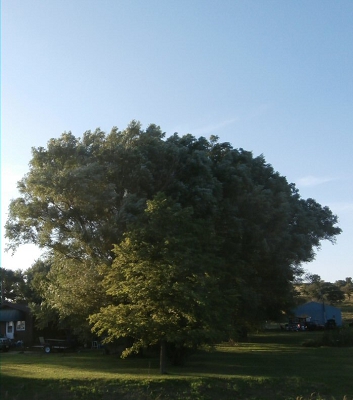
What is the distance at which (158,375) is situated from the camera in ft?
93.0

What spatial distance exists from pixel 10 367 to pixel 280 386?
15370mm

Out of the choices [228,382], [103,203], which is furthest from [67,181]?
[228,382]

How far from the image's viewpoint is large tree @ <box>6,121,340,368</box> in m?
29.2

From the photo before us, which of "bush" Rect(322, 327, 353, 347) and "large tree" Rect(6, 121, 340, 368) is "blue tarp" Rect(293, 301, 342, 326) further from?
"large tree" Rect(6, 121, 340, 368)

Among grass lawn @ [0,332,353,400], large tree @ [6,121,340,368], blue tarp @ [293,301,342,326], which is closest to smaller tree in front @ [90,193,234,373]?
large tree @ [6,121,340,368]

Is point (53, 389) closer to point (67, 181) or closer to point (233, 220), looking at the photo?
point (67, 181)

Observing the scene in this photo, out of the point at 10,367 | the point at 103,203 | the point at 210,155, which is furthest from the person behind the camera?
the point at 210,155

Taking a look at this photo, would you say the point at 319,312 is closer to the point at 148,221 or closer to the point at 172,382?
the point at 148,221

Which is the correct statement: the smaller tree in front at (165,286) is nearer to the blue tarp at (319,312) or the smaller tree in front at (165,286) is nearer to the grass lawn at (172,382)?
the grass lawn at (172,382)

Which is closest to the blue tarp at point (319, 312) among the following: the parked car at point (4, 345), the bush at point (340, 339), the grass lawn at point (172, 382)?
the bush at point (340, 339)

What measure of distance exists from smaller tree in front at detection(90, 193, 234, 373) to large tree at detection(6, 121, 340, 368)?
76 mm

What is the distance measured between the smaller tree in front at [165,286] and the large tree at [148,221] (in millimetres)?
76

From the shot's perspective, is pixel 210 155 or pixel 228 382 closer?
pixel 228 382

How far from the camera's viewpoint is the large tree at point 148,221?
95.8 feet
